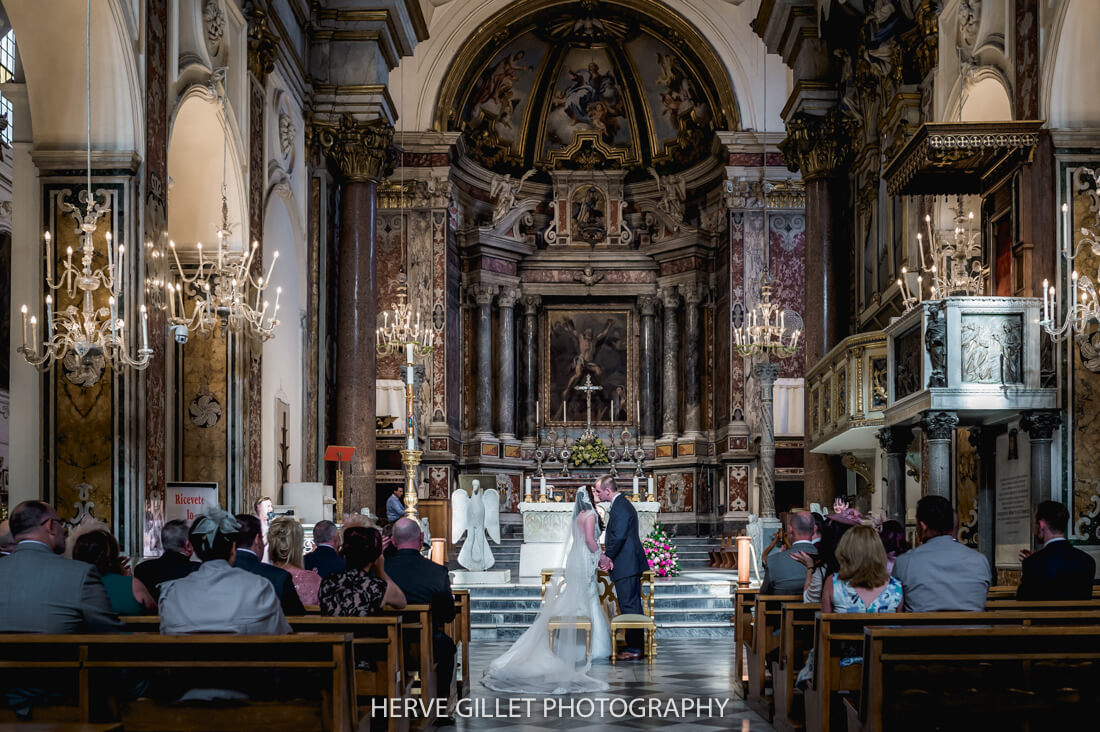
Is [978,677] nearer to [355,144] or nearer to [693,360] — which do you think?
[355,144]

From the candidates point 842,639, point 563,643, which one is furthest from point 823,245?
point 842,639

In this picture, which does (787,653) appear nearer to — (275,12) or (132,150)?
(132,150)

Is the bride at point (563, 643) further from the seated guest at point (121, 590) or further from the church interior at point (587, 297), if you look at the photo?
the seated guest at point (121, 590)

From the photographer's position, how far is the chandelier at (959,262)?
14.5m

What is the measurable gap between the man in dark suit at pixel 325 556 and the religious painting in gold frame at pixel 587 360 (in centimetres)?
1953

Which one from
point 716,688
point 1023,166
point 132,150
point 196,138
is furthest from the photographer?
point 196,138

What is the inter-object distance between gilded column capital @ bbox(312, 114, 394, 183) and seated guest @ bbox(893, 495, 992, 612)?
48.3 feet

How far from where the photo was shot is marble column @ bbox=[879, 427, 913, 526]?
1428 cm

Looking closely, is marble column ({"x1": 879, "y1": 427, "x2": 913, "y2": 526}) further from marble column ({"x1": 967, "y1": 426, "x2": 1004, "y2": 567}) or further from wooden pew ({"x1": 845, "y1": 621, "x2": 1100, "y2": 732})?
wooden pew ({"x1": 845, "y1": 621, "x2": 1100, "y2": 732})

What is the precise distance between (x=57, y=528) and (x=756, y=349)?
17501 mm

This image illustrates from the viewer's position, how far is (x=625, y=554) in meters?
12.0

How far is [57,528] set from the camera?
20.4 feet

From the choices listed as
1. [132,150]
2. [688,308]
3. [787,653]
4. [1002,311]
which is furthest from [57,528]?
[688,308]

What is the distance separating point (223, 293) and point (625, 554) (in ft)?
15.7
